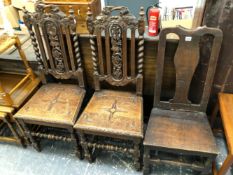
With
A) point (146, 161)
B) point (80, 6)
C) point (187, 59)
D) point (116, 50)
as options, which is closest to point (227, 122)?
point (187, 59)

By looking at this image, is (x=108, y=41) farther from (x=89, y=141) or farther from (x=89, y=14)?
(x=89, y=141)

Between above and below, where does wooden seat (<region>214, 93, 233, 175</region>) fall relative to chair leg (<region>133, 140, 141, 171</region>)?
above

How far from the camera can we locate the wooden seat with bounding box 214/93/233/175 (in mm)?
1282

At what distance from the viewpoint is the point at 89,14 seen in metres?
1.45

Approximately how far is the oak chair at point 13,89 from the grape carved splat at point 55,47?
297 mm

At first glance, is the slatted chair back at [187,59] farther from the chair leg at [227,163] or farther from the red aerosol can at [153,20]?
the chair leg at [227,163]

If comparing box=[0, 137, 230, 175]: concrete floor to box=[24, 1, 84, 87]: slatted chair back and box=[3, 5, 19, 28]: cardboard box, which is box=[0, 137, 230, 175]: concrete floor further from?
box=[3, 5, 19, 28]: cardboard box

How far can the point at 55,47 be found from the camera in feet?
5.48

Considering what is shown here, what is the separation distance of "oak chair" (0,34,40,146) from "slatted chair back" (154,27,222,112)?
112 cm

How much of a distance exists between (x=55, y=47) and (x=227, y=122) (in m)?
1.34

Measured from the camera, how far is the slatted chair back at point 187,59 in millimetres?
1332

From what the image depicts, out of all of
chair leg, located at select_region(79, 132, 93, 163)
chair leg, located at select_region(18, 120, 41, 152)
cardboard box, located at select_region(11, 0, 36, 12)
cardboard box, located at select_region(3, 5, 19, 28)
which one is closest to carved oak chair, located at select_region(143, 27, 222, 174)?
chair leg, located at select_region(79, 132, 93, 163)

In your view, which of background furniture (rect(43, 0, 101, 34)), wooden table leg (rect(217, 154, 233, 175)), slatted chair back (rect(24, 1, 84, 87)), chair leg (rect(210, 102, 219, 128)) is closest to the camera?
wooden table leg (rect(217, 154, 233, 175))

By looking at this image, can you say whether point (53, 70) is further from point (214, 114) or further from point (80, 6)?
point (214, 114)
